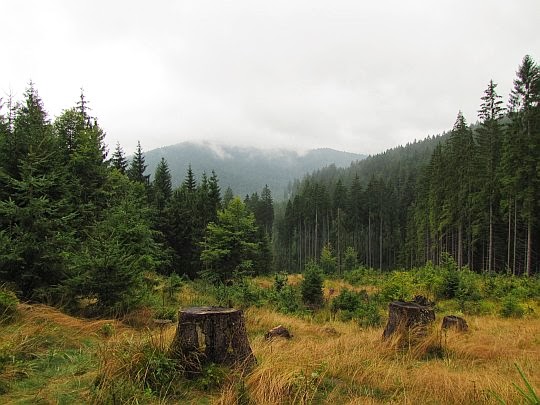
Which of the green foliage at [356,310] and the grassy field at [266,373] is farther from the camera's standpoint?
the green foliage at [356,310]

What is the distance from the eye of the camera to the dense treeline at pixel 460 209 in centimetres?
2541

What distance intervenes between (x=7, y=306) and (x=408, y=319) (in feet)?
23.4

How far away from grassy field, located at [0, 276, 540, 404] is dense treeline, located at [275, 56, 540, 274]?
52.7ft

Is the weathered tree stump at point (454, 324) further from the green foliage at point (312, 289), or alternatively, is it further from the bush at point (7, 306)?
the bush at point (7, 306)

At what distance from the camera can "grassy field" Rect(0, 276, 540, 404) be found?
335 cm

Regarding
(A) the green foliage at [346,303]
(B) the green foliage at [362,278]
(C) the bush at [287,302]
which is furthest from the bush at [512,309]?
(B) the green foliage at [362,278]

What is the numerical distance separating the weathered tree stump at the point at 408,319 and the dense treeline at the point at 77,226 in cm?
597

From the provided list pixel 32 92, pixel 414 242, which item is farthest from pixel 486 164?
pixel 32 92

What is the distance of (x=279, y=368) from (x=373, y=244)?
67365mm

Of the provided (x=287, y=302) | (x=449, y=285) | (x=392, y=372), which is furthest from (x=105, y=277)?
(x=449, y=285)

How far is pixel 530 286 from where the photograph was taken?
49.2ft

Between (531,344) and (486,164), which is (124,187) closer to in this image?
(531,344)

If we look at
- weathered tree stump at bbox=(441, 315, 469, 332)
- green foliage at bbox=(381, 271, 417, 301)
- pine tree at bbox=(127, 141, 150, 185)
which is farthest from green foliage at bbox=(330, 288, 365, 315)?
pine tree at bbox=(127, 141, 150, 185)

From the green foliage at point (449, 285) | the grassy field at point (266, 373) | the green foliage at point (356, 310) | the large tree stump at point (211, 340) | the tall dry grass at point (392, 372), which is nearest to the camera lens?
the grassy field at point (266, 373)
